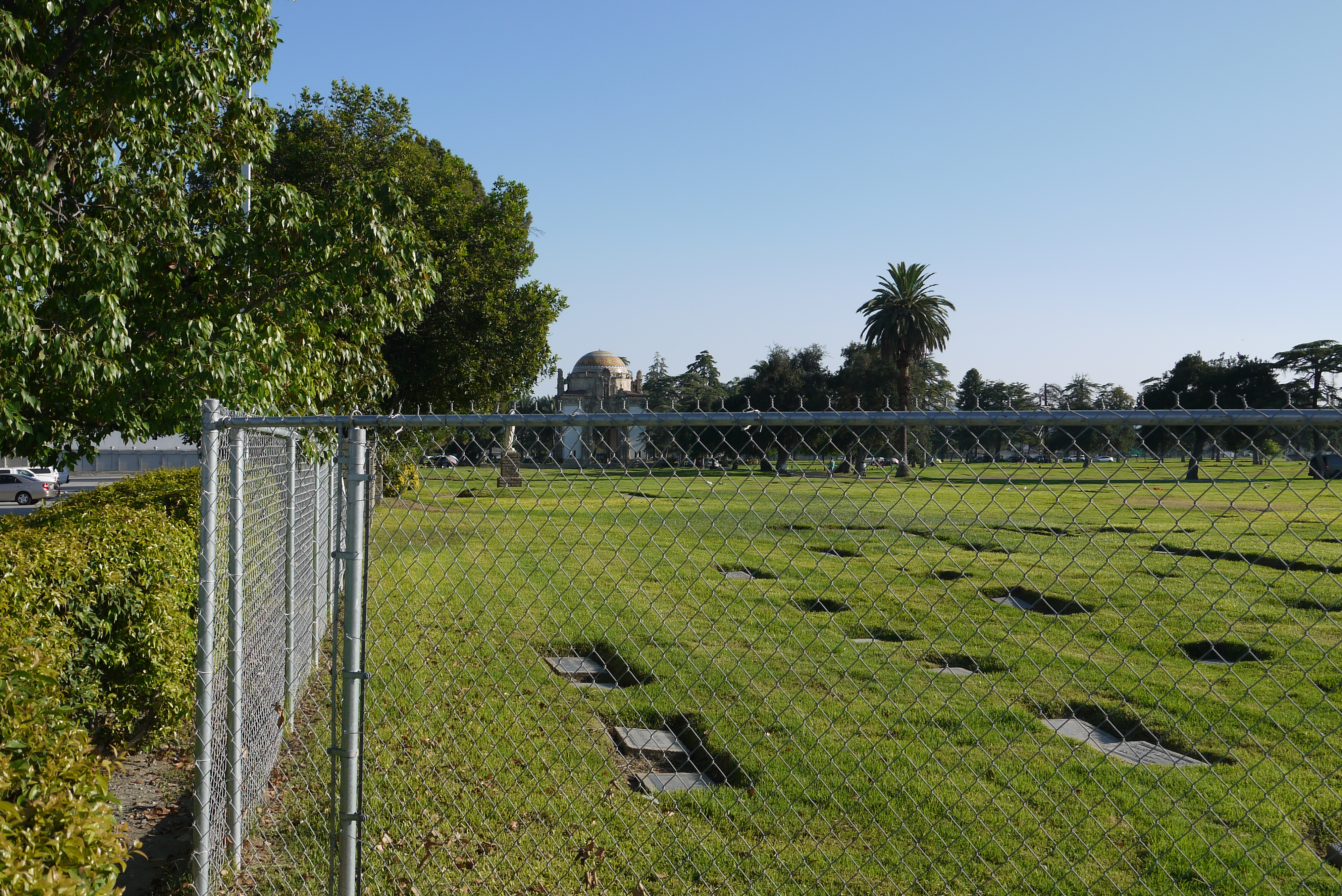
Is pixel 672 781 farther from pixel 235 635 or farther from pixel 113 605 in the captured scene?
pixel 113 605

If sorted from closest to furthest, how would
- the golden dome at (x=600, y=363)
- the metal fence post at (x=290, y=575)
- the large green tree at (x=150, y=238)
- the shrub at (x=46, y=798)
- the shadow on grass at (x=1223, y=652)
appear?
1. the shrub at (x=46, y=798)
2. the metal fence post at (x=290, y=575)
3. the large green tree at (x=150, y=238)
4. the shadow on grass at (x=1223, y=652)
5. the golden dome at (x=600, y=363)

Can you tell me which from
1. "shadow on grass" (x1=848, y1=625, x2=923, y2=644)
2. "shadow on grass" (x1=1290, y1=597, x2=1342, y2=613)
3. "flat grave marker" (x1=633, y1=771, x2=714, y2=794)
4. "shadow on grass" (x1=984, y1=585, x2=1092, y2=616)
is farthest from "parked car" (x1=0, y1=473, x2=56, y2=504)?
"shadow on grass" (x1=1290, y1=597, x2=1342, y2=613)

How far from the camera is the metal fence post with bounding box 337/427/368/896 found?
286cm

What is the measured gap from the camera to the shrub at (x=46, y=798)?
6.06ft

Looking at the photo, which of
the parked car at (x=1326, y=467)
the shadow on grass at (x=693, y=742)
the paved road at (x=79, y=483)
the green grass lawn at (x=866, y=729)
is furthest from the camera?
the paved road at (x=79, y=483)

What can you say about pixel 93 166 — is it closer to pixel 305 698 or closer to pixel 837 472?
pixel 305 698

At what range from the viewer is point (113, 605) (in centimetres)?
428

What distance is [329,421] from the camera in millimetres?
2908

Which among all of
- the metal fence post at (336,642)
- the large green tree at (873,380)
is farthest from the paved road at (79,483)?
the large green tree at (873,380)

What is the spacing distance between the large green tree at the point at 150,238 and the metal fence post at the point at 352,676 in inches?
127

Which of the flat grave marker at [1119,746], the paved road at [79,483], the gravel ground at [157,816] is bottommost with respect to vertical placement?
the paved road at [79,483]

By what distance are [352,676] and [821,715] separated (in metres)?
3.39

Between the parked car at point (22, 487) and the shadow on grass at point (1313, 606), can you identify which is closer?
the shadow on grass at point (1313, 606)

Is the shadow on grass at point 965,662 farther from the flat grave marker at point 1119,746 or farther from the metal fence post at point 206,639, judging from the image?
the metal fence post at point 206,639
